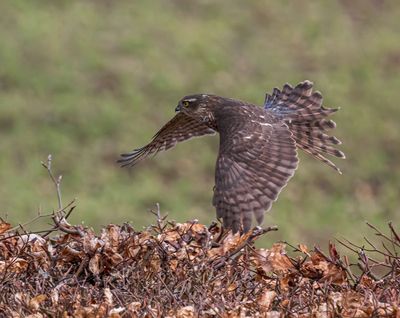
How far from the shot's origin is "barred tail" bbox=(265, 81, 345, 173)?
26.8 ft

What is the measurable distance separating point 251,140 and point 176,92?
7154mm

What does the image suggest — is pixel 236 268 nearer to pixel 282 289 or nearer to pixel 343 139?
pixel 282 289

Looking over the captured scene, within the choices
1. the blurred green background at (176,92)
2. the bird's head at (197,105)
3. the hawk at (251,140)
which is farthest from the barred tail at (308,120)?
the blurred green background at (176,92)

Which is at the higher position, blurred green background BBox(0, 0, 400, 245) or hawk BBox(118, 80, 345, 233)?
blurred green background BBox(0, 0, 400, 245)

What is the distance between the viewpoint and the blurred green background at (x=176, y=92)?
1252 cm

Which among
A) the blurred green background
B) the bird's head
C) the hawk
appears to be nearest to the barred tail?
the hawk

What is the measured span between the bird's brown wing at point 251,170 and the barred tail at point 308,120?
586mm

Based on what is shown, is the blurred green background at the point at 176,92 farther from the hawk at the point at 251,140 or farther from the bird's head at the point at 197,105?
the bird's head at the point at 197,105

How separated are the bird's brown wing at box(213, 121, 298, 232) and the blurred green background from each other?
4360mm

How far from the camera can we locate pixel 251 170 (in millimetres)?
6820

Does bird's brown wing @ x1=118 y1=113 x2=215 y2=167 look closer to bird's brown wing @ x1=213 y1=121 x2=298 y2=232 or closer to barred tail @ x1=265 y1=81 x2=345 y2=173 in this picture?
barred tail @ x1=265 y1=81 x2=345 y2=173

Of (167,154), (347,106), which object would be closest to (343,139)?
(347,106)

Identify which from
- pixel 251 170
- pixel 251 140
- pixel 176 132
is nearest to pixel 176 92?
pixel 176 132

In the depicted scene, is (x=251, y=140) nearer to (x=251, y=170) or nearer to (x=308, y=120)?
(x=251, y=170)
